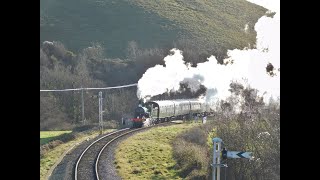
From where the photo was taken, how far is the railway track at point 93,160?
473 inches

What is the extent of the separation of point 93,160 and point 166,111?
29.4 ft

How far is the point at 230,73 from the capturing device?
20.2 m

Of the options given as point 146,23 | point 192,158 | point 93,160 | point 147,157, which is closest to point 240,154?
point 192,158

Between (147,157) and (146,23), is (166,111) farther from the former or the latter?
(146,23)

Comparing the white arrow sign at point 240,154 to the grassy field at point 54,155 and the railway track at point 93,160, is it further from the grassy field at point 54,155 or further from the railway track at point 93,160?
the grassy field at point 54,155

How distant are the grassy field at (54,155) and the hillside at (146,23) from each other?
22.6 metres

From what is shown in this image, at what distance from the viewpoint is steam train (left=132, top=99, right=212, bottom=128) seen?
20.4 meters

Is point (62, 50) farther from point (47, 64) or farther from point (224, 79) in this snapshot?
point (224, 79)

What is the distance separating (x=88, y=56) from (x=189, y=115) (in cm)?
1553

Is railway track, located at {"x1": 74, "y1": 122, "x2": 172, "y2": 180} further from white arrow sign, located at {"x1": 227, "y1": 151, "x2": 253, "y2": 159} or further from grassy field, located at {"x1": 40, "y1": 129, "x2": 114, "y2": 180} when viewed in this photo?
white arrow sign, located at {"x1": 227, "y1": 151, "x2": 253, "y2": 159}

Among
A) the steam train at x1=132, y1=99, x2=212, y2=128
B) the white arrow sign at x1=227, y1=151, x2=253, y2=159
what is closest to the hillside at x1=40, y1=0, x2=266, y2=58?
the steam train at x1=132, y1=99, x2=212, y2=128

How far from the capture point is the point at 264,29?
54.5ft

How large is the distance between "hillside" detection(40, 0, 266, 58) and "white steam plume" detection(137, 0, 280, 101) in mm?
10526
